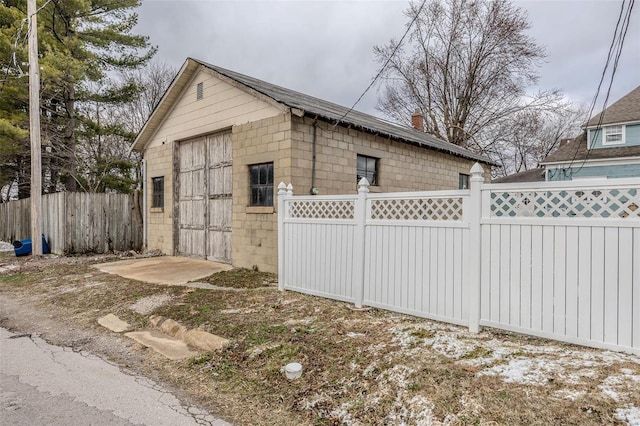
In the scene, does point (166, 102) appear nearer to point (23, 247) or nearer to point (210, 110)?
point (210, 110)

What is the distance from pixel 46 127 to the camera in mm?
14484

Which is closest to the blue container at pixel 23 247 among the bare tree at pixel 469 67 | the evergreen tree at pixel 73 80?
the evergreen tree at pixel 73 80

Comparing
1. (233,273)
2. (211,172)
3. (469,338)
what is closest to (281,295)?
(233,273)

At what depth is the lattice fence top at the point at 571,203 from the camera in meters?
3.28

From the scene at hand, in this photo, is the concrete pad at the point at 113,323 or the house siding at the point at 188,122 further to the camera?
the house siding at the point at 188,122

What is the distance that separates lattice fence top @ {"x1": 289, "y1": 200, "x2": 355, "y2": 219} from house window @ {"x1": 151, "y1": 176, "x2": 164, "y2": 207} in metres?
6.97

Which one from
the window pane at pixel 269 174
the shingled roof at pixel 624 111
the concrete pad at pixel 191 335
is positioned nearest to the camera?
the concrete pad at pixel 191 335

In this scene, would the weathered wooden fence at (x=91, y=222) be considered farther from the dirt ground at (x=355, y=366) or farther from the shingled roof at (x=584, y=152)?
the shingled roof at (x=584, y=152)

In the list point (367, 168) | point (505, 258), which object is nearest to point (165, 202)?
point (367, 168)

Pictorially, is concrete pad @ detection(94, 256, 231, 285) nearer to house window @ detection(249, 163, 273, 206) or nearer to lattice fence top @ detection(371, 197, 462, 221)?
Result: house window @ detection(249, 163, 273, 206)

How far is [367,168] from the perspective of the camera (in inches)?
377

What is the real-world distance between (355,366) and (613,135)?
2057cm

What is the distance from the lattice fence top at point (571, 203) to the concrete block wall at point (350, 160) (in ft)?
14.5

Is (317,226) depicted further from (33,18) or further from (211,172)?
(33,18)
